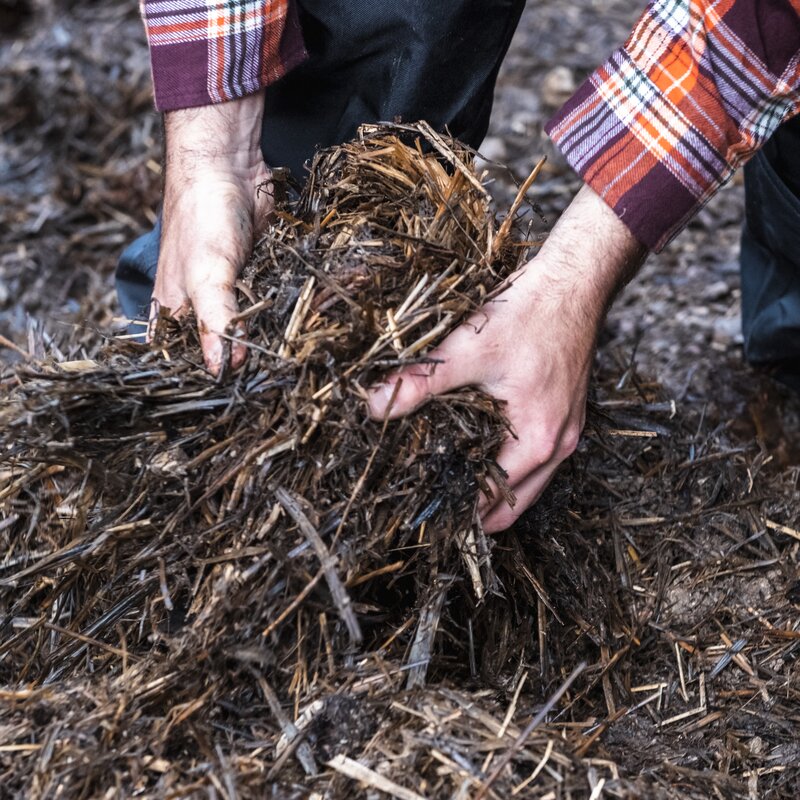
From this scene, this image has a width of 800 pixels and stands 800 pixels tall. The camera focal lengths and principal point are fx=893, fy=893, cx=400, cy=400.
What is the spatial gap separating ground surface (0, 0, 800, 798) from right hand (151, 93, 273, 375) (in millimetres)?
354

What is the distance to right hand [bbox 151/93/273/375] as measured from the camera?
5.14ft

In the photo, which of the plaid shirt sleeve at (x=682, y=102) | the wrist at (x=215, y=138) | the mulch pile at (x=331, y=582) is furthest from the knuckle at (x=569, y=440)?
the wrist at (x=215, y=138)

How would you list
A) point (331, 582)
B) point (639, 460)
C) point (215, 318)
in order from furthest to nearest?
point (639, 460) → point (215, 318) → point (331, 582)

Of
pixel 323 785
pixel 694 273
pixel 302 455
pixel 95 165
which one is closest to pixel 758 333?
pixel 694 273

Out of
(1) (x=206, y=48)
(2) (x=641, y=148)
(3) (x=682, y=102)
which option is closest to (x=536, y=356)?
(2) (x=641, y=148)

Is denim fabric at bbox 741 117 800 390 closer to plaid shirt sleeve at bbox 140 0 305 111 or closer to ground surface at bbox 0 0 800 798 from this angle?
ground surface at bbox 0 0 800 798

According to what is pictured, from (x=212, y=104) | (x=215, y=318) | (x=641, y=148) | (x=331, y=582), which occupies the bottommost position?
(x=331, y=582)

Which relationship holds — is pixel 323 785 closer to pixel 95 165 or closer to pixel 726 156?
pixel 726 156

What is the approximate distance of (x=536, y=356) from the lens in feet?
5.11

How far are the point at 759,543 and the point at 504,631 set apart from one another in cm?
71

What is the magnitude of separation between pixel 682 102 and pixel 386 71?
0.88 m

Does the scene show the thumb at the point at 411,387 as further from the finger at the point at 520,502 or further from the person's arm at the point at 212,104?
the person's arm at the point at 212,104

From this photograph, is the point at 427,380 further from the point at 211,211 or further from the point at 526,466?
the point at 211,211

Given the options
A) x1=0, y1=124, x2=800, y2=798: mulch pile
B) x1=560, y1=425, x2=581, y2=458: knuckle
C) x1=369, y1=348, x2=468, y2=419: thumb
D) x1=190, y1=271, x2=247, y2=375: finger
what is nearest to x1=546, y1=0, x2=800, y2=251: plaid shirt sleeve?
x1=0, y1=124, x2=800, y2=798: mulch pile
